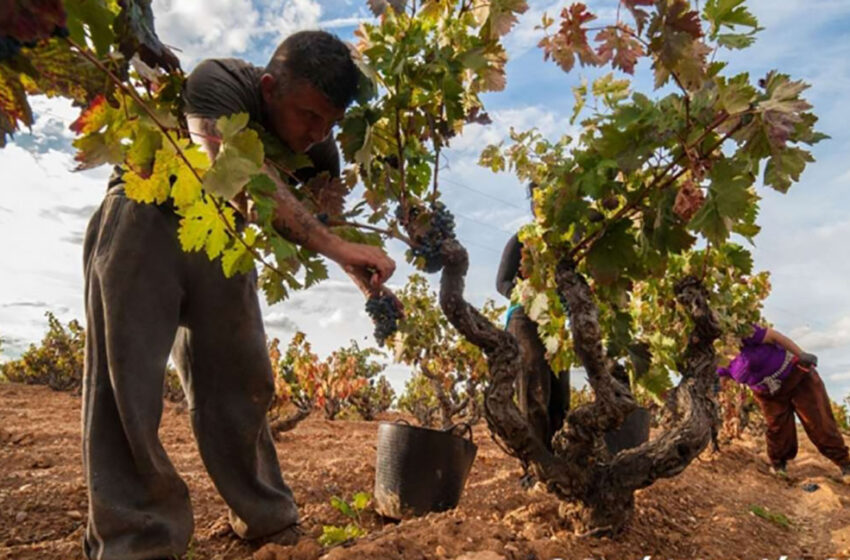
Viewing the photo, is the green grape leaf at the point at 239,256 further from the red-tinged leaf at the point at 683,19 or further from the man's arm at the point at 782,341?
the man's arm at the point at 782,341

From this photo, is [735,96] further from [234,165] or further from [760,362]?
[760,362]

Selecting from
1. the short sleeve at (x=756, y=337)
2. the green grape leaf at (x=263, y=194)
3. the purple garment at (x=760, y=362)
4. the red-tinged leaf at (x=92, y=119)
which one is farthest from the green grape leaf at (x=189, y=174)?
the purple garment at (x=760, y=362)

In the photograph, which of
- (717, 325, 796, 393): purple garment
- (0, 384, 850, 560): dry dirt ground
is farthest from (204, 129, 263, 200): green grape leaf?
(717, 325, 796, 393): purple garment

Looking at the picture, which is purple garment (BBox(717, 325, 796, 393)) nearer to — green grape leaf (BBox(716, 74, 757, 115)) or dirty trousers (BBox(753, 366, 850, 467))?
dirty trousers (BBox(753, 366, 850, 467))

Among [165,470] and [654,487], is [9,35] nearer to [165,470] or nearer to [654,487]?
[165,470]

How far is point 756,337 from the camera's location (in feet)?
22.1

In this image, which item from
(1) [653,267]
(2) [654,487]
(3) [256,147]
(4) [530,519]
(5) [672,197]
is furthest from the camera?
(2) [654,487]

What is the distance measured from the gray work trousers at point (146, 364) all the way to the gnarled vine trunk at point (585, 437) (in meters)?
1.02

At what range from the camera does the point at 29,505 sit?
3.62 m

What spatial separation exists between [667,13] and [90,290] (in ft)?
7.72

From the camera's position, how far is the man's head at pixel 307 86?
235cm

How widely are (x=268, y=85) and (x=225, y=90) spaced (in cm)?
23

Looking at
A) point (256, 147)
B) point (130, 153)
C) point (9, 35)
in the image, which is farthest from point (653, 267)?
point (9, 35)

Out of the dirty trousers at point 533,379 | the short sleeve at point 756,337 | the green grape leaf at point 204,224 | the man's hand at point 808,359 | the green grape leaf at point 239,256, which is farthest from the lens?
the man's hand at point 808,359
